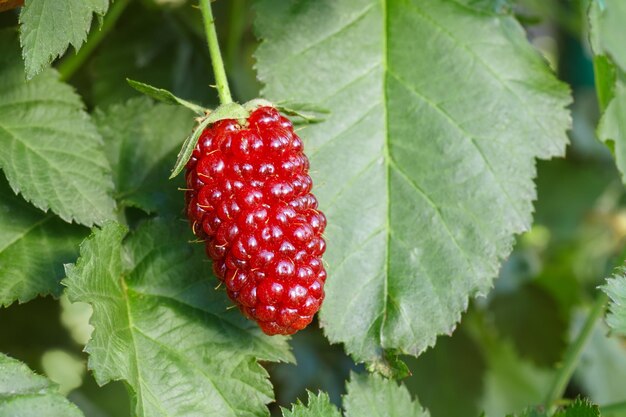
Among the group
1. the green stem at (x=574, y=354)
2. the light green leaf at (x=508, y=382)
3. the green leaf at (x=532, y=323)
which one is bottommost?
Answer: the light green leaf at (x=508, y=382)

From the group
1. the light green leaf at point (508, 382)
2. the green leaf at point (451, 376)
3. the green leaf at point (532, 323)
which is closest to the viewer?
the green leaf at point (451, 376)

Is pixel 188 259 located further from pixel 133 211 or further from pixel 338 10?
pixel 338 10

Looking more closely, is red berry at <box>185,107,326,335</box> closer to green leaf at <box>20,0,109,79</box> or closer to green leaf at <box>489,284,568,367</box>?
green leaf at <box>20,0,109,79</box>

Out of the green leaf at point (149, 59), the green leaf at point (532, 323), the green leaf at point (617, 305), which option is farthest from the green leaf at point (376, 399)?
the green leaf at point (532, 323)

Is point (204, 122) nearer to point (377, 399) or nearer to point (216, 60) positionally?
point (216, 60)

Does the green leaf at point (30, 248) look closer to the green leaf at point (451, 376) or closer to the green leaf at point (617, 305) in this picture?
the green leaf at point (617, 305)

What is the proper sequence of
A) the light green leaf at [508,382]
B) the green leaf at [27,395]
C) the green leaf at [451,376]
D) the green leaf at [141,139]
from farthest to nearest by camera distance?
the light green leaf at [508,382]
the green leaf at [451,376]
the green leaf at [141,139]
the green leaf at [27,395]

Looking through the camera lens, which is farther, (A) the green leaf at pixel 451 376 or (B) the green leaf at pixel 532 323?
(B) the green leaf at pixel 532 323

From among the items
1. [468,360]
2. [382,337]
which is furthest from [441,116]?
[468,360]

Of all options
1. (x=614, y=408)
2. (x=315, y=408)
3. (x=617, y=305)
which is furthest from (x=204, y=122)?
(x=614, y=408)
